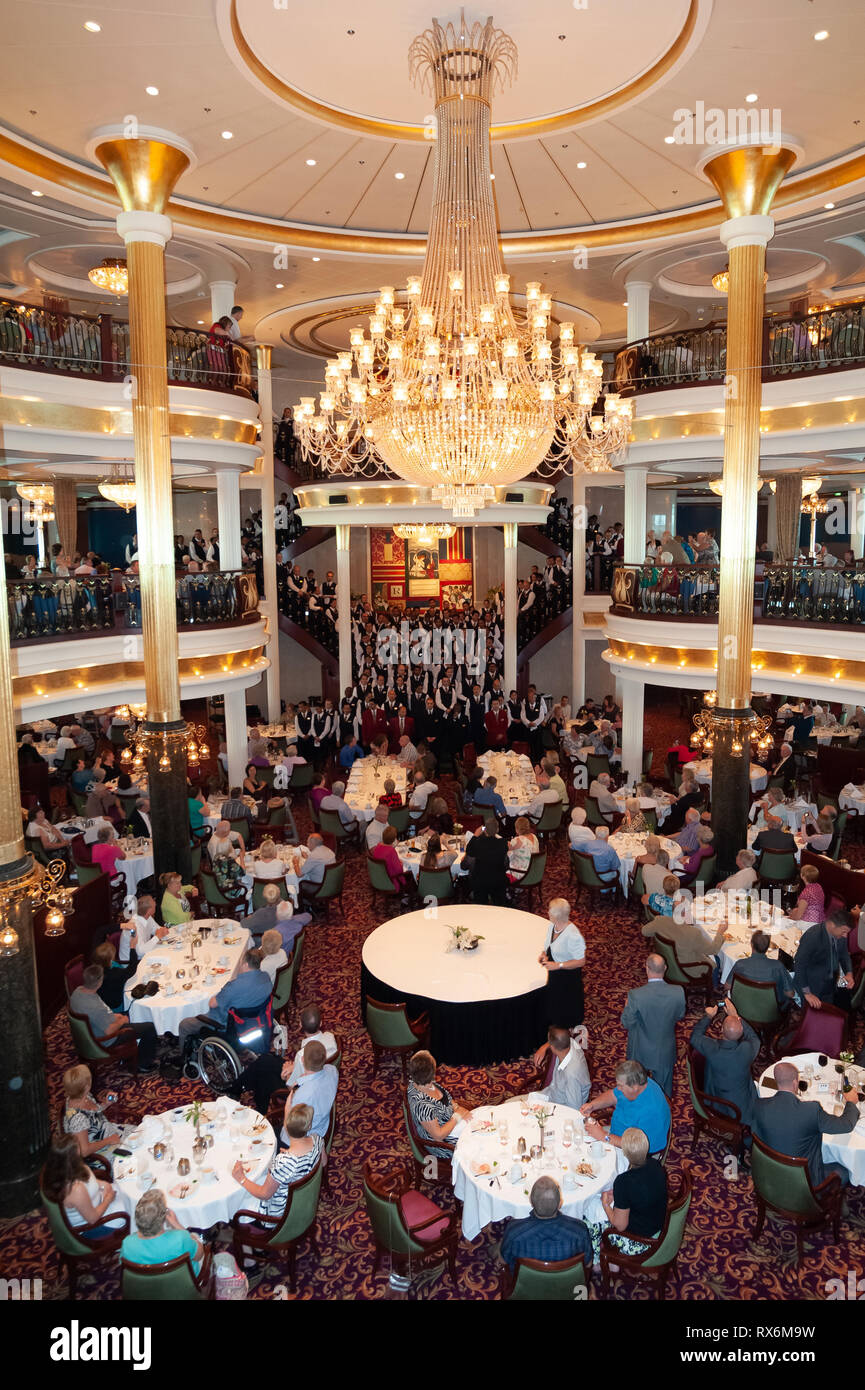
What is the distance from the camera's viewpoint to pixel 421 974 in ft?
26.2

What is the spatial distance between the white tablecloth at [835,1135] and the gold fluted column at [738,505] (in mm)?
5051

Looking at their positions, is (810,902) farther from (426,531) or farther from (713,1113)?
→ (426,531)

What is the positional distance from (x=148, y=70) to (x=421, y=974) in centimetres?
838

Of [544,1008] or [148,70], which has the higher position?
[148,70]

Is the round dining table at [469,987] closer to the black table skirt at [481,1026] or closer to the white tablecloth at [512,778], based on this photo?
the black table skirt at [481,1026]

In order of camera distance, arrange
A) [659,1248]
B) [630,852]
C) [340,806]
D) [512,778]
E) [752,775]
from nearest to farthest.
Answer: [659,1248], [630,852], [340,806], [752,775], [512,778]

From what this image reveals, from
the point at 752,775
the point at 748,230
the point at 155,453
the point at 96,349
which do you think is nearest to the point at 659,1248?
the point at 155,453

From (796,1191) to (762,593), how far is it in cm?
812

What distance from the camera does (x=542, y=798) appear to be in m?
12.7

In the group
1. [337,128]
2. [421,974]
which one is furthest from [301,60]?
[421,974]

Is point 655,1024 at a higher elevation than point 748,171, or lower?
lower

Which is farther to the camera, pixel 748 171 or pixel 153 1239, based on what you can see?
pixel 748 171

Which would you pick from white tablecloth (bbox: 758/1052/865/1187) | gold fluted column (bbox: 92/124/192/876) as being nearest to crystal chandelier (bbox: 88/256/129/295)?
gold fluted column (bbox: 92/124/192/876)
